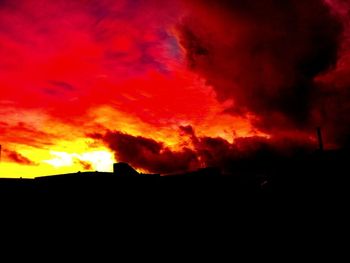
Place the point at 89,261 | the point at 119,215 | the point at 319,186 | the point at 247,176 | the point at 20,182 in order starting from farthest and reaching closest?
the point at 247,176, the point at 319,186, the point at 20,182, the point at 119,215, the point at 89,261

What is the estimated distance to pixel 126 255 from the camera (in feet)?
53.8

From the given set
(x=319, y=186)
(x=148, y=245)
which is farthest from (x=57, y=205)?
(x=319, y=186)

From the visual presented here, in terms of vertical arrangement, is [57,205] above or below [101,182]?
below

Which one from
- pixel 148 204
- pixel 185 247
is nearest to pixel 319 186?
pixel 185 247

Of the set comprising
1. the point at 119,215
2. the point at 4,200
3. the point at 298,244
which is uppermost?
the point at 4,200

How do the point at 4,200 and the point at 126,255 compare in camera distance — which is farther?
the point at 4,200

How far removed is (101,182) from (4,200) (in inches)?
216

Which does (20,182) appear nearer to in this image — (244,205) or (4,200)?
(4,200)

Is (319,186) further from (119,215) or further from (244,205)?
(119,215)

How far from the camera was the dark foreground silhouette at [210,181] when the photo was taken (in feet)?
58.3

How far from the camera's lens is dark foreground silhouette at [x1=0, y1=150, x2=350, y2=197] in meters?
17.8

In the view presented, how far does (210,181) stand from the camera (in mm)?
19625

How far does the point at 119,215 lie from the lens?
17281 mm

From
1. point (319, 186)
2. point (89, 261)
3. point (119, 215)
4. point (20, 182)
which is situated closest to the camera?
point (89, 261)
